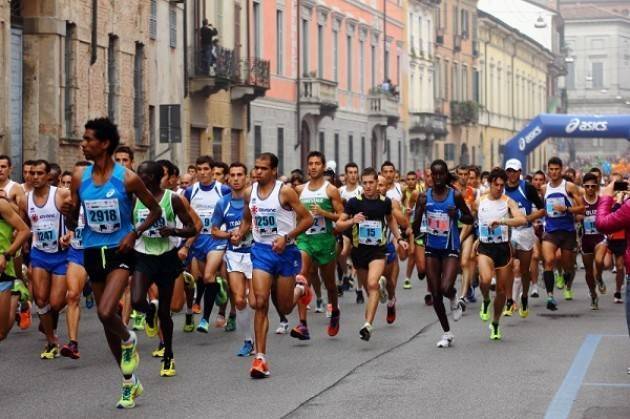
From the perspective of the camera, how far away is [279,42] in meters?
44.8

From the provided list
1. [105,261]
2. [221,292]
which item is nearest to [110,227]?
[105,261]

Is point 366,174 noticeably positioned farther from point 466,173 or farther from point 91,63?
point 91,63

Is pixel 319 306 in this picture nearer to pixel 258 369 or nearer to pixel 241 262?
pixel 241 262

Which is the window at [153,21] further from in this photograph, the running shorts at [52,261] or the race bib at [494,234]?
the running shorts at [52,261]

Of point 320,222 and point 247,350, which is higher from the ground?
point 320,222

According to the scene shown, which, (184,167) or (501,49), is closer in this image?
(184,167)

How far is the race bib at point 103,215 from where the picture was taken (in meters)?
10.4

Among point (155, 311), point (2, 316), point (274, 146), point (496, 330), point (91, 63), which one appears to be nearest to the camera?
point (2, 316)

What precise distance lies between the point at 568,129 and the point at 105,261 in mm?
33053

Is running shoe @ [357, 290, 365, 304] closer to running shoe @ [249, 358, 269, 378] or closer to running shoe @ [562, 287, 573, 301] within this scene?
running shoe @ [562, 287, 573, 301]

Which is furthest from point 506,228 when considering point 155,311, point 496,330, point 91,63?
point 91,63

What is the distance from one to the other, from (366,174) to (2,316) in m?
4.75

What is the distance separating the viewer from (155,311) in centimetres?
1401

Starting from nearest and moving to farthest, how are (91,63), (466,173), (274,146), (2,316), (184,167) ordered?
(2,316), (466,173), (91,63), (184,167), (274,146)
